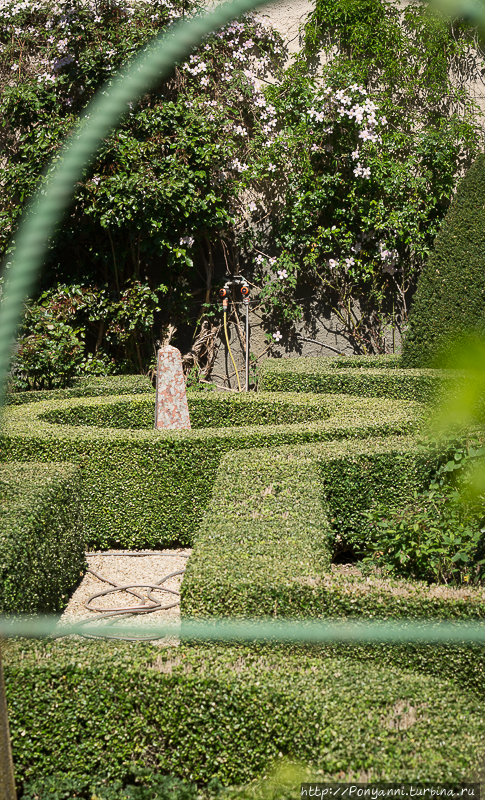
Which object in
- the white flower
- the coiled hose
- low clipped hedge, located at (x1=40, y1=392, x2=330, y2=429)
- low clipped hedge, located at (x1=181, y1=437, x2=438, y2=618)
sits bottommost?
the coiled hose

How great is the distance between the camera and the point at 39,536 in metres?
3.27

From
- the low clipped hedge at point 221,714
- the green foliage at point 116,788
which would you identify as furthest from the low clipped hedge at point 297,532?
the green foliage at point 116,788

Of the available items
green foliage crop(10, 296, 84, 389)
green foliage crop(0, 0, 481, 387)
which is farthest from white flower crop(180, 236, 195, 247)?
green foliage crop(10, 296, 84, 389)

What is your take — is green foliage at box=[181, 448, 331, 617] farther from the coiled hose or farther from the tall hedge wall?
the tall hedge wall

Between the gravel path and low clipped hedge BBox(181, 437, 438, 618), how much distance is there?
684 mm

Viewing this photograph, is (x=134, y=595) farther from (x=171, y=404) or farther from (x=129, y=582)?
(x=171, y=404)

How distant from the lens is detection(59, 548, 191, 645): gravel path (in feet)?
11.8

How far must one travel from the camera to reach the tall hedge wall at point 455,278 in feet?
22.0

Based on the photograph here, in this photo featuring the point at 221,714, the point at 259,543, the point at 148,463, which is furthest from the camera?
the point at 148,463

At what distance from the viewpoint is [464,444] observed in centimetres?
326

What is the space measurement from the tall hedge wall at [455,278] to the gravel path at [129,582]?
3558 millimetres

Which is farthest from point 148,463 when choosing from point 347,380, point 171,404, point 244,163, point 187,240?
point 244,163

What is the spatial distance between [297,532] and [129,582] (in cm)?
151

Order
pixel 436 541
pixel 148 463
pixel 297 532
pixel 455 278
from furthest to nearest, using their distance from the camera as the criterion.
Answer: pixel 455 278 → pixel 148 463 → pixel 436 541 → pixel 297 532
